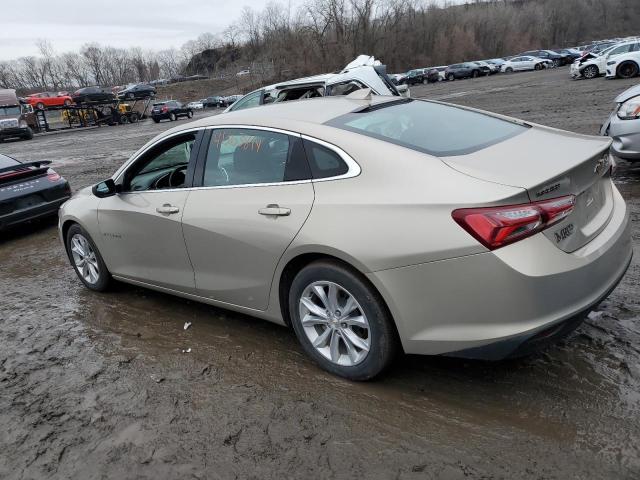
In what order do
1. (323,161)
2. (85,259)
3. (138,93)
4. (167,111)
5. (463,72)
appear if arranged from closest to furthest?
(323,161), (85,259), (167,111), (138,93), (463,72)

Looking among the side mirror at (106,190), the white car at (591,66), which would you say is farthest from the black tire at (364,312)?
the white car at (591,66)

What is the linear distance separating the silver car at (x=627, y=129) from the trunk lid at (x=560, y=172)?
3511mm

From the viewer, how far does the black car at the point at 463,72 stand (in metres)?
52.4

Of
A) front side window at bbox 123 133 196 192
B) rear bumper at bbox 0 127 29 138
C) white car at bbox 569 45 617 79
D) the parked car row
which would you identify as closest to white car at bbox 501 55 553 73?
the parked car row

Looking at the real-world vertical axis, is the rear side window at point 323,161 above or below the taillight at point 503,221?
above

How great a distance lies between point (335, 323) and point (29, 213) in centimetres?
607

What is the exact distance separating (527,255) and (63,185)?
746 cm

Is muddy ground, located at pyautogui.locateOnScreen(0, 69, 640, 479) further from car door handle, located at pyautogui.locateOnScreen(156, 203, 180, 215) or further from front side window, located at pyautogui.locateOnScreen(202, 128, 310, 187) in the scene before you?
front side window, located at pyautogui.locateOnScreen(202, 128, 310, 187)

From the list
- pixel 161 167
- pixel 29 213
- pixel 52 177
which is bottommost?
pixel 29 213

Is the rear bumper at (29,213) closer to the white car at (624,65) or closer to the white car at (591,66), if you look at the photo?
the white car at (624,65)

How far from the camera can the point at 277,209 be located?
3.12 m

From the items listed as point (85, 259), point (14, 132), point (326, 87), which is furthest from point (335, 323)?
point (14, 132)

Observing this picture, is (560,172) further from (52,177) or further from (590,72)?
(590,72)

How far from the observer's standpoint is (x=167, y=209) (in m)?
3.80
